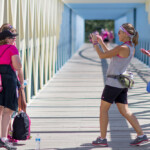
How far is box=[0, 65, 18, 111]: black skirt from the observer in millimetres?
4922

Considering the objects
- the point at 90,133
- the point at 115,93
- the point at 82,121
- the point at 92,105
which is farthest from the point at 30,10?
the point at 115,93

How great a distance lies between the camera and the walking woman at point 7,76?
488cm

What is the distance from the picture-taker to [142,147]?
5.26 meters

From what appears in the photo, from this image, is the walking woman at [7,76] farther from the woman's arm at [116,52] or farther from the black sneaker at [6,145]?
the woman's arm at [116,52]

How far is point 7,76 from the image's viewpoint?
4926 millimetres

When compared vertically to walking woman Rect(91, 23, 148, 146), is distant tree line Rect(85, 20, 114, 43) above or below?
above

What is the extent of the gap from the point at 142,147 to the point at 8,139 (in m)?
1.64

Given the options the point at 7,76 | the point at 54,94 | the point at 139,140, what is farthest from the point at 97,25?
the point at 7,76

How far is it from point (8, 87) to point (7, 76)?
0.13 m

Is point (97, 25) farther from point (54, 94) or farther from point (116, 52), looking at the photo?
point (116, 52)

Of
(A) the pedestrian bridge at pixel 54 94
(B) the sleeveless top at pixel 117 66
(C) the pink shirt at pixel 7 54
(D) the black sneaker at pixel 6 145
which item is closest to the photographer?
(C) the pink shirt at pixel 7 54

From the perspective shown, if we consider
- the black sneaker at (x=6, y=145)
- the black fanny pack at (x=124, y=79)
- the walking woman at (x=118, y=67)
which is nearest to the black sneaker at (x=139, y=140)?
the walking woman at (x=118, y=67)

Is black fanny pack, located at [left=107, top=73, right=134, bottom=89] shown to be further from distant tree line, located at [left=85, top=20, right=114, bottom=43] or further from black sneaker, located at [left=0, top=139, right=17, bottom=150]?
distant tree line, located at [left=85, top=20, right=114, bottom=43]

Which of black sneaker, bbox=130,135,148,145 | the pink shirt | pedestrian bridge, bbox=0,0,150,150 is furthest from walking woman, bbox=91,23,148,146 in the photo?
the pink shirt
